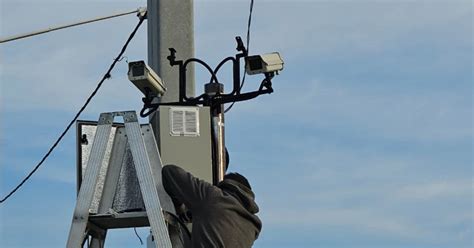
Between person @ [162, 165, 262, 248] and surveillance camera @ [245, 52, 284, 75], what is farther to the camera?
surveillance camera @ [245, 52, 284, 75]

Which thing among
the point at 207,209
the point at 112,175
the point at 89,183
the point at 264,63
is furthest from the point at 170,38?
the point at 207,209

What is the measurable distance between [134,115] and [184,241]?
850 millimetres

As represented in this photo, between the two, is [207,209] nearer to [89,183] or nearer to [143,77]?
[89,183]

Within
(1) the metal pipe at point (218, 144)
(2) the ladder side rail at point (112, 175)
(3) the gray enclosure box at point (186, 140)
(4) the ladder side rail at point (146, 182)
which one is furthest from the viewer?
(1) the metal pipe at point (218, 144)

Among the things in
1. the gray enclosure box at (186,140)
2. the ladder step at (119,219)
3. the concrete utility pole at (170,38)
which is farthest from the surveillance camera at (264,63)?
the ladder step at (119,219)

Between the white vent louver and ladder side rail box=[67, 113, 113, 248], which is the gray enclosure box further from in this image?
ladder side rail box=[67, 113, 113, 248]

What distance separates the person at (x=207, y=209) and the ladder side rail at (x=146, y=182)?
10 cm

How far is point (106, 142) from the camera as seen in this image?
6.30m

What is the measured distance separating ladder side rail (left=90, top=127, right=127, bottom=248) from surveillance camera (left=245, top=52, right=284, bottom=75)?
1.39 metres

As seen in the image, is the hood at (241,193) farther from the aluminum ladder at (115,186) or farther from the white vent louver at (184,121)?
the white vent louver at (184,121)

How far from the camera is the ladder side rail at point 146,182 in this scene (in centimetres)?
602

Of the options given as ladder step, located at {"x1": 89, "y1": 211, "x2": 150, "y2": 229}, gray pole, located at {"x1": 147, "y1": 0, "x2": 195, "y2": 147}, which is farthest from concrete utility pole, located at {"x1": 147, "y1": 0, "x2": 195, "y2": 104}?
ladder step, located at {"x1": 89, "y1": 211, "x2": 150, "y2": 229}

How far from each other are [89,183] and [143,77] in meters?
1.04

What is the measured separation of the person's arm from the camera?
20.1ft
